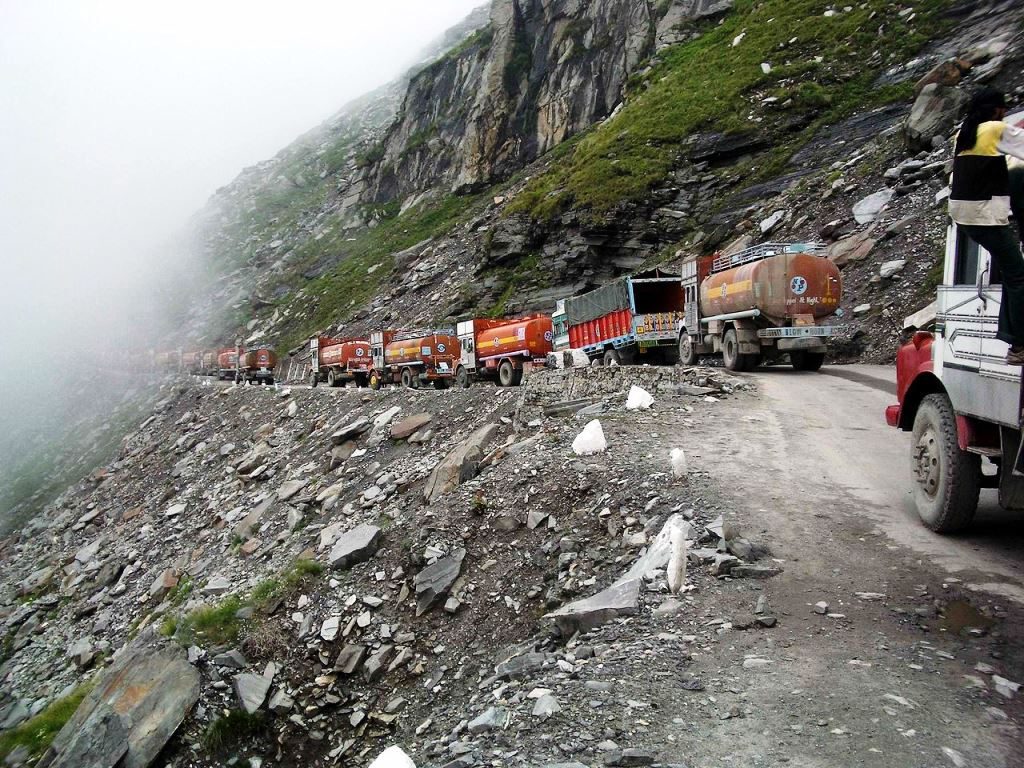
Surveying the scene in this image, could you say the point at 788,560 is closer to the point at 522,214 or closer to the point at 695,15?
the point at 522,214

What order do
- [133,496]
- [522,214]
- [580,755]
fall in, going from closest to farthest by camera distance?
[580,755] → [133,496] → [522,214]

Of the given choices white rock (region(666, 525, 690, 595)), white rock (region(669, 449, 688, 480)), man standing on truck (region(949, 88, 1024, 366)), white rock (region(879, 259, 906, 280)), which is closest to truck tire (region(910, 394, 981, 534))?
man standing on truck (region(949, 88, 1024, 366))

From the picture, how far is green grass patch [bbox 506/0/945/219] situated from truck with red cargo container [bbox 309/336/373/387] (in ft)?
48.2

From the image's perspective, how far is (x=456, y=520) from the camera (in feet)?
28.9

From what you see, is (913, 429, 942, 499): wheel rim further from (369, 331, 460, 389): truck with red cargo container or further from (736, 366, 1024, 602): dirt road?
(369, 331, 460, 389): truck with red cargo container

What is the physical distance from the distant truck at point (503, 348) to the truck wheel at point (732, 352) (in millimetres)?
7303

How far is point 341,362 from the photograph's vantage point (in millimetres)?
38156

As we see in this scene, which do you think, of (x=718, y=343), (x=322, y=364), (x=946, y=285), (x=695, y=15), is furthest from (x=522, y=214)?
(x=946, y=285)

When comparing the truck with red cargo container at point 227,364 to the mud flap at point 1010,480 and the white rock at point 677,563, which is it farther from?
the mud flap at point 1010,480

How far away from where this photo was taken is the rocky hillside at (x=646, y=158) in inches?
957

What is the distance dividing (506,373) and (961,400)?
20315mm

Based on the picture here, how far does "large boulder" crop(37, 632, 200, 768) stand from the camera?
281 inches

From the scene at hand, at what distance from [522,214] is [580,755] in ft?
140

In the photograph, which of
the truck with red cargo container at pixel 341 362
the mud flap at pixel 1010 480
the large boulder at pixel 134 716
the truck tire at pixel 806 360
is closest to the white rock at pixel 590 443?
the mud flap at pixel 1010 480
